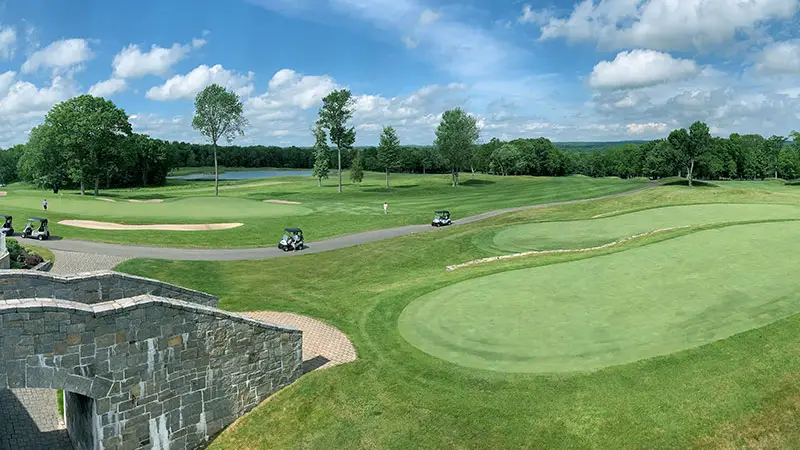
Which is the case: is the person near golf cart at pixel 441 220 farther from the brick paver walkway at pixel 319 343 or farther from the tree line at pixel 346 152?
the tree line at pixel 346 152

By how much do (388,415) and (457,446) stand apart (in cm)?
199

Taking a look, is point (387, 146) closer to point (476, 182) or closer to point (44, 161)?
point (476, 182)

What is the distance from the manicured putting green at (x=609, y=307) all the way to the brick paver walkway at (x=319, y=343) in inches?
81.0

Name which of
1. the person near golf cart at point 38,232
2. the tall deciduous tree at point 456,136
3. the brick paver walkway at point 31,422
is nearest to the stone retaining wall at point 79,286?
the brick paver walkway at point 31,422

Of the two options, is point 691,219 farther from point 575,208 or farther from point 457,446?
point 457,446

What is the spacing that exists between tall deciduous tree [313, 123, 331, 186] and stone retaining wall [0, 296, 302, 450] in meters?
71.4

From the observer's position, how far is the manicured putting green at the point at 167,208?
160 feet

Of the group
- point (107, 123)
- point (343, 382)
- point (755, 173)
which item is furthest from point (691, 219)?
point (755, 173)

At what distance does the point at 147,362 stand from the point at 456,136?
287ft

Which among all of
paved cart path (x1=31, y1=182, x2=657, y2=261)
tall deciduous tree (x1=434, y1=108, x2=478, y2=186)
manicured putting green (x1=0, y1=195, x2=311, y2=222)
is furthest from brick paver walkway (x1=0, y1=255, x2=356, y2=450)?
tall deciduous tree (x1=434, y1=108, x2=478, y2=186)

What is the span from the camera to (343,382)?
13.9 meters

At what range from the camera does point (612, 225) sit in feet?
115

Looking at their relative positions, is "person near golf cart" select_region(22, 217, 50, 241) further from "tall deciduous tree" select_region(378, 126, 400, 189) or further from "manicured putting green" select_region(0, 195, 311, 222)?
"tall deciduous tree" select_region(378, 126, 400, 189)

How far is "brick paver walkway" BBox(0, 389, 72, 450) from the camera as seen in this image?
540 inches
